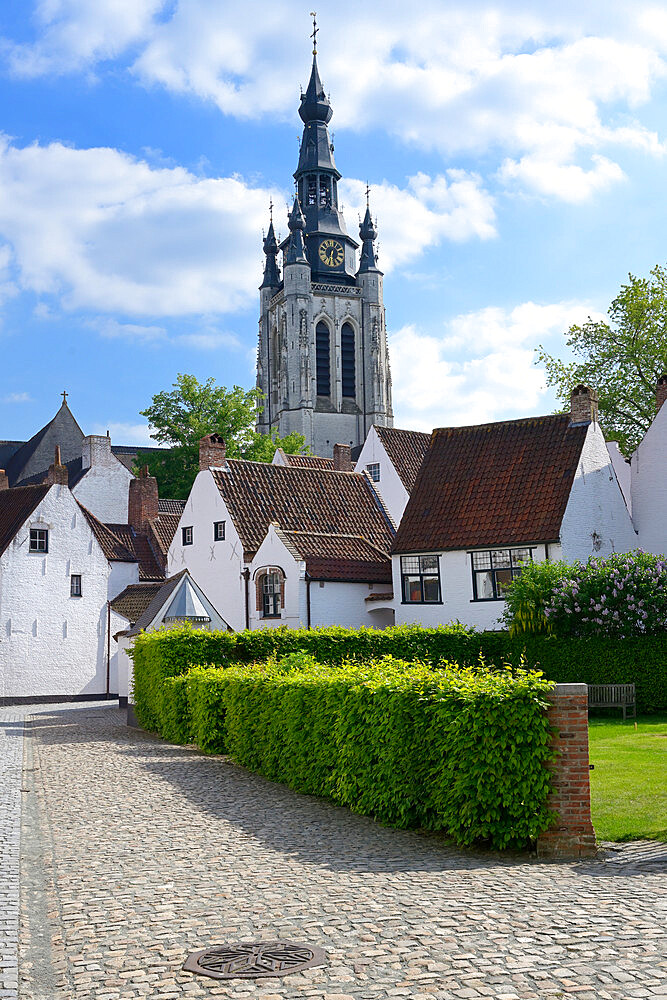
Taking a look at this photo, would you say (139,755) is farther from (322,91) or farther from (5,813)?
(322,91)

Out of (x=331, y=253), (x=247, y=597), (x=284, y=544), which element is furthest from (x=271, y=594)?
(x=331, y=253)

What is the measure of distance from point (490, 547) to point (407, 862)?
72.8 feet

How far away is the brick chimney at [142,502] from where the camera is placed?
49.2 m

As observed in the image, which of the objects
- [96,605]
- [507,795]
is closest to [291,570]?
[96,605]

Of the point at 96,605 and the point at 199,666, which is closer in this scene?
the point at 199,666

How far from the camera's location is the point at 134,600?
41500 mm

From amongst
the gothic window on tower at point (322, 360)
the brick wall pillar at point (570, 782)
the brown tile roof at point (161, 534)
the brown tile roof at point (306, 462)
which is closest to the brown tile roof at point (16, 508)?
the brown tile roof at point (161, 534)

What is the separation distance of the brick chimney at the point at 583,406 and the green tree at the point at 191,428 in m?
31.9

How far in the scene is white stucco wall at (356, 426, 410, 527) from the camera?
40.2m

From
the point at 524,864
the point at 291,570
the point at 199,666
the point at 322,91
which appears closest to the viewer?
the point at 524,864

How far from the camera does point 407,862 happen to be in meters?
9.29

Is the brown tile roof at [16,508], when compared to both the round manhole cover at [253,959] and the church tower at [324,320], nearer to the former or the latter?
the round manhole cover at [253,959]

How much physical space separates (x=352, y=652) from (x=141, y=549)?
24.8m

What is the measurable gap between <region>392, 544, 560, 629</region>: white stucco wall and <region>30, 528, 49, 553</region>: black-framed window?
594 inches
